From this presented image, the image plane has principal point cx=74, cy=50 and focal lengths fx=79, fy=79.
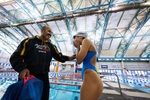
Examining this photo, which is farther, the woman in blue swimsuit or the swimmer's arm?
the swimmer's arm

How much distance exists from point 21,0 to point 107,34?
32.4 feet

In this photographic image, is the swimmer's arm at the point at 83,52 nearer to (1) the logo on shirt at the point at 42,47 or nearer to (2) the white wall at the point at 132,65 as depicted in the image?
(1) the logo on shirt at the point at 42,47

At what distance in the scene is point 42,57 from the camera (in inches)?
51.0

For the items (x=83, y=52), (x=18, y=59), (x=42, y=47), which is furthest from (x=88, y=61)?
(x=18, y=59)

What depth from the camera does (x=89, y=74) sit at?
38.5 inches

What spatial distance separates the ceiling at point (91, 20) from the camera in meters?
6.85

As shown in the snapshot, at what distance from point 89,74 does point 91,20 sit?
872 centimetres

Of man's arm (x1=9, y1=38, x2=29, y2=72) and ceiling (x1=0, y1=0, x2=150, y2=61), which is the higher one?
ceiling (x1=0, y1=0, x2=150, y2=61)

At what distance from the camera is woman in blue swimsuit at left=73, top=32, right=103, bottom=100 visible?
89 centimetres

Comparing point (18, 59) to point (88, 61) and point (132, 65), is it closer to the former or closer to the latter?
point (88, 61)

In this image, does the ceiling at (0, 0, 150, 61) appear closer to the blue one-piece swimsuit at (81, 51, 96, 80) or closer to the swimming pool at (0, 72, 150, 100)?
the swimming pool at (0, 72, 150, 100)

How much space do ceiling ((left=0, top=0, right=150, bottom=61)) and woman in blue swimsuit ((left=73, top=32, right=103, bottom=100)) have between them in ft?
21.3

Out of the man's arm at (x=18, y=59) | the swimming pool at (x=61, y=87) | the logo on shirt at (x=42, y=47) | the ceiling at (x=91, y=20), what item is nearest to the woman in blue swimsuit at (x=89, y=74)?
the logo on shirt at (x=42, y=47)

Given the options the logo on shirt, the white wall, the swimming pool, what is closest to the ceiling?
the white wall
